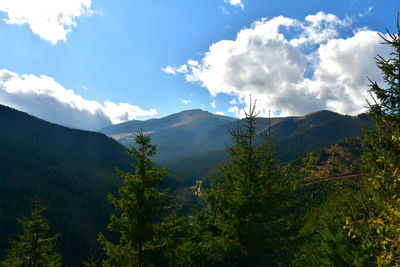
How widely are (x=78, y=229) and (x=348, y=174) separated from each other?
24535cm

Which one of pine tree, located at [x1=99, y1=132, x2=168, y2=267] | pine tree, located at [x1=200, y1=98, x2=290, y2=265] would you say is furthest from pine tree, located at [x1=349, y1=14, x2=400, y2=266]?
pine tree, located at [x1=99, y1=132, x2=168, y2=267]

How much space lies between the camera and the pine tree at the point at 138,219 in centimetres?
1002

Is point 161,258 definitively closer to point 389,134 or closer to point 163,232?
point 163,232

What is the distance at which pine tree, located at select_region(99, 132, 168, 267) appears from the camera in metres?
10.0

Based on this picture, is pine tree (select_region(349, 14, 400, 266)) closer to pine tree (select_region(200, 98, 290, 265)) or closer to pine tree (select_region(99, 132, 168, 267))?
pine tree (select_region(200, 98, 290, 265))

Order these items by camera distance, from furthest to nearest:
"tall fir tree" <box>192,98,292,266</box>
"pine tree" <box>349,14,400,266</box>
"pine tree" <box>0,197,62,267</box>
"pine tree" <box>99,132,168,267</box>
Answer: "pine tree" <box>0,197,62,267</box>
"tall fir tree" <box>192,98,292,266</box>
"pine tree" <box>99,132,168,267</box>
"pine tree" <box>349,14,400,266</box>

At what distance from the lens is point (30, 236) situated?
12922mm

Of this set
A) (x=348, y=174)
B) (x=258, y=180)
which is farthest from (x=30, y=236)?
(x=348, y=174)

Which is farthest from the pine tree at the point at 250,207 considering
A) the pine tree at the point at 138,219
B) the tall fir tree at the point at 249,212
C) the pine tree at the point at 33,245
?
the pine tree at the point at 33,245

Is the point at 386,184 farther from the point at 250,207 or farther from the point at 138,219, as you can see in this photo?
the point at 138,219

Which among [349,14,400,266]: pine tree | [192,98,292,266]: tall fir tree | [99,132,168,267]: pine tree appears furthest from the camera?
[192,98,292,266]: tall fir tree

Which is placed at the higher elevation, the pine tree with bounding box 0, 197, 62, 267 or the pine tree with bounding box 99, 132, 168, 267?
the pine tree with bounding box 99, 132, 168, 267

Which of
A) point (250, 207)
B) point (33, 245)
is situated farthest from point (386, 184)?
point (33, 245)

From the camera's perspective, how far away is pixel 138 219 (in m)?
10.4
